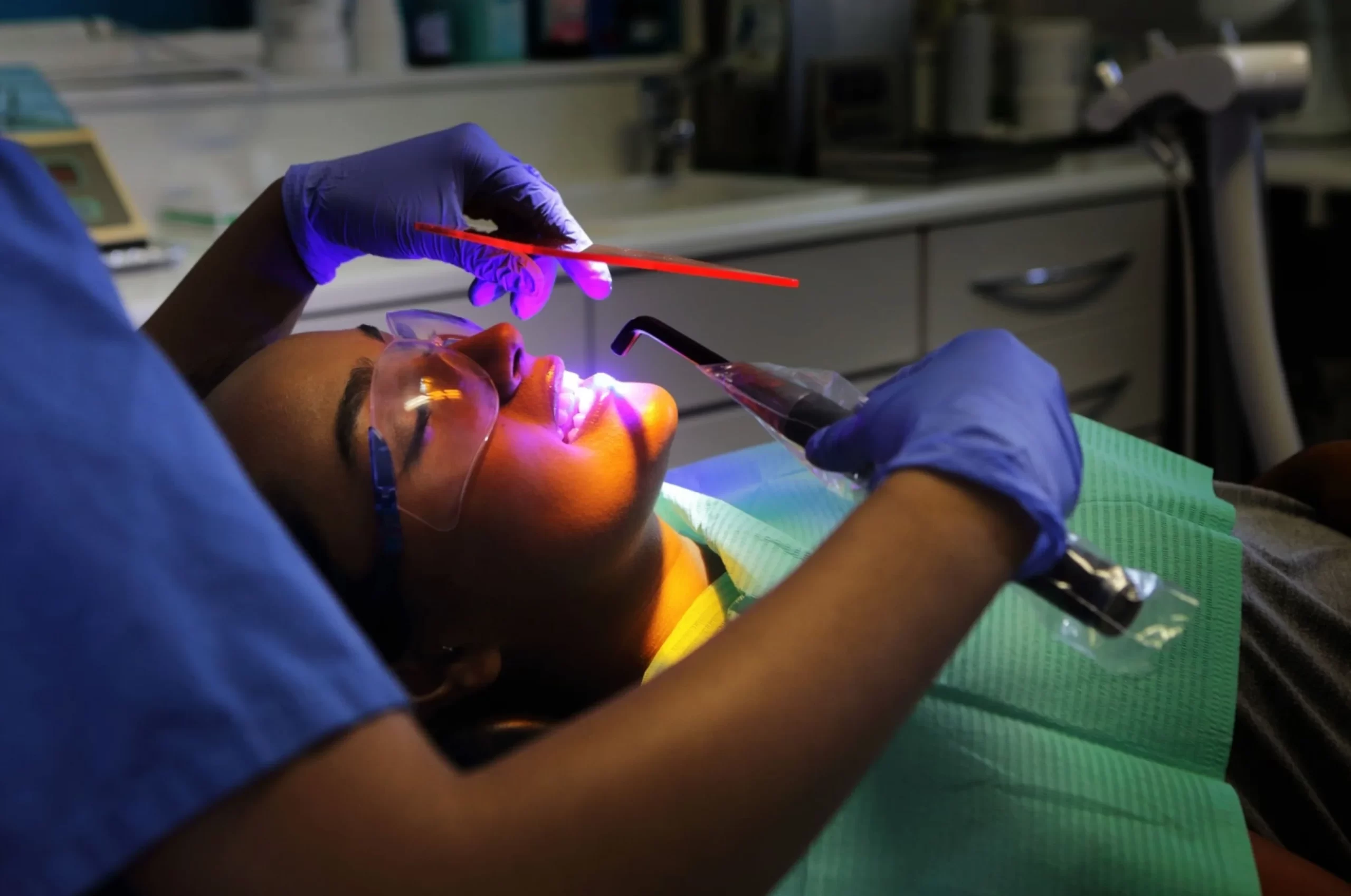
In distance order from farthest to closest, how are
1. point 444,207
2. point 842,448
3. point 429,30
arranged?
point 429,30, point 444,207, point 842,448

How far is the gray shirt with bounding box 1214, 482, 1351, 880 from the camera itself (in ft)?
2.98

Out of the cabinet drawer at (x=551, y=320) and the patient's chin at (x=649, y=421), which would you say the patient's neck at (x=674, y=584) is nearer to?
the patient's chin at (x=649, y=421)

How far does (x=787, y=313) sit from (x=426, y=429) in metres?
1.25

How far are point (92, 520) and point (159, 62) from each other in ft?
6.07

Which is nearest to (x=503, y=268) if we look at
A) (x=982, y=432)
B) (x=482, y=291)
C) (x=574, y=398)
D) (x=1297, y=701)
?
(x=482, y=291)

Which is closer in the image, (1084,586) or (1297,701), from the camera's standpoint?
(1084,586)

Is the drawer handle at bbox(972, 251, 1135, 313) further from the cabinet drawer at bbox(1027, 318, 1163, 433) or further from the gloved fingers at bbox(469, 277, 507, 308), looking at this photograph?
the gloved fingers at bbox(469, 277, 507, 308)

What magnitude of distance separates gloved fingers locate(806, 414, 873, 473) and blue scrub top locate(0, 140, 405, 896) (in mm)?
325

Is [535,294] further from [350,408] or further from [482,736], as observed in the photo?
[482,736]

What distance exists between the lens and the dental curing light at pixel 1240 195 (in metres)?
1.75

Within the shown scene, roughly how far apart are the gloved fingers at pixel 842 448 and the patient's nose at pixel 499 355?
0.29 metres

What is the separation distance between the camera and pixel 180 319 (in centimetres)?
112

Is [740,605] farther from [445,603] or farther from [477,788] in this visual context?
[477,788]

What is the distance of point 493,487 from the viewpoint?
89 cm
